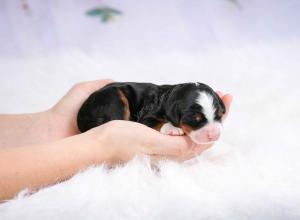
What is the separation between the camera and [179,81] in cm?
359

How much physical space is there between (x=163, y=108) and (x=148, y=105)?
0.38 feet

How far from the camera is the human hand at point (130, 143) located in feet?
6.66

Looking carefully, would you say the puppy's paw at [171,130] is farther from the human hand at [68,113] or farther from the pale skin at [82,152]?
the human hand at [68,113]

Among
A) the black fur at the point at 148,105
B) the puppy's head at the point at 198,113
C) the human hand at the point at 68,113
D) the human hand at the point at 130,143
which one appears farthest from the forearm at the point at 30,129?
the puppy's head at the point at 198,113

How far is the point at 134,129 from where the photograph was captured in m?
2.05

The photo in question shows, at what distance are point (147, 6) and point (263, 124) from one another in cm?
179

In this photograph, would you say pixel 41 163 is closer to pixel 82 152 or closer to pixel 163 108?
pixel 82 152

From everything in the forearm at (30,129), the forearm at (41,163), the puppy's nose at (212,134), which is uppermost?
the puppy's nose at (212,134)

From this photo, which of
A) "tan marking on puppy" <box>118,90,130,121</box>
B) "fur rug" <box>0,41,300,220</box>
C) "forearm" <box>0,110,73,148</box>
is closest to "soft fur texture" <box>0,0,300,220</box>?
"fur rug" <box>0,41,300,220</box>

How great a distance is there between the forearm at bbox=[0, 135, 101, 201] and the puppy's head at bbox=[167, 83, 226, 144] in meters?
0.38

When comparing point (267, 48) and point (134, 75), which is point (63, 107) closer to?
point (134, 75)

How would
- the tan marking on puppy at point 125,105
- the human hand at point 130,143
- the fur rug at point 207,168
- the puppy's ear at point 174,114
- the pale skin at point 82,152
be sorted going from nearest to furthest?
the fur rug at point 207,168
the pale skin at point 82,152
the human hand at point 130,143
the puppy's ear at point 174,114
the tan marking on puppy at point 125,105

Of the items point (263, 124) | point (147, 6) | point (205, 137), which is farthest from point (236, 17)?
point (205, 137)

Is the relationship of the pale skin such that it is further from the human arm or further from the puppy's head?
the human arm
